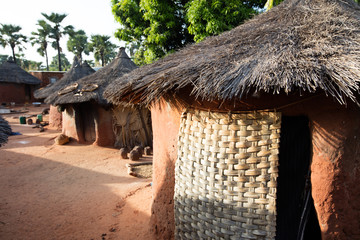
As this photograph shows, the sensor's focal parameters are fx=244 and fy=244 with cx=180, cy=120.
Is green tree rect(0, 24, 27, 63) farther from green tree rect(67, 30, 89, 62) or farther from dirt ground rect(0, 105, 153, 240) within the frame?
dirt ground rect(0, 105, 153, 240)

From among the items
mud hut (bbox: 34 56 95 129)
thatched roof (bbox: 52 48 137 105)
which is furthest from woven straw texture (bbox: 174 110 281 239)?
mud hut (bbox: 34 56 95 129)

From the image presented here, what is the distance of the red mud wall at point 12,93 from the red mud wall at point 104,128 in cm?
1746

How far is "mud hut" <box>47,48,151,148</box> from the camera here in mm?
10125

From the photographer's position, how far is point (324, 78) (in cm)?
221

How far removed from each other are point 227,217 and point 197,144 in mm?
922

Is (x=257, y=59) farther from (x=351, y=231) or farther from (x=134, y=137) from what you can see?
(x=134, y=137)

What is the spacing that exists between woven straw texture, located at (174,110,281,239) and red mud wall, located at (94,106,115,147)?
25.7ft

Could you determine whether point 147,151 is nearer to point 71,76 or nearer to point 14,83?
point 71,76

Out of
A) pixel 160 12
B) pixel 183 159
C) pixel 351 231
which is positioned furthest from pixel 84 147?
pixel 351 231

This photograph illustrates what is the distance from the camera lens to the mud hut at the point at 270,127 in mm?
2381

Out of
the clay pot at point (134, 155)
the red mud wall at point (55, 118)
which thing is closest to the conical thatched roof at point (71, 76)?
the red mud wall at point (55, 118)

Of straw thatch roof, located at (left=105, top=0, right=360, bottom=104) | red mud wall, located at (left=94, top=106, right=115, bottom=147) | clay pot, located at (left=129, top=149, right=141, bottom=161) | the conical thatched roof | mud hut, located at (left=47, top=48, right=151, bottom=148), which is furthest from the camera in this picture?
the conical thatched roof

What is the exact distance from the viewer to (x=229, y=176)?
2832mm

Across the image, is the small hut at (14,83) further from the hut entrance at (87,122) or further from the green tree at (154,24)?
the green tree at (154,24)
